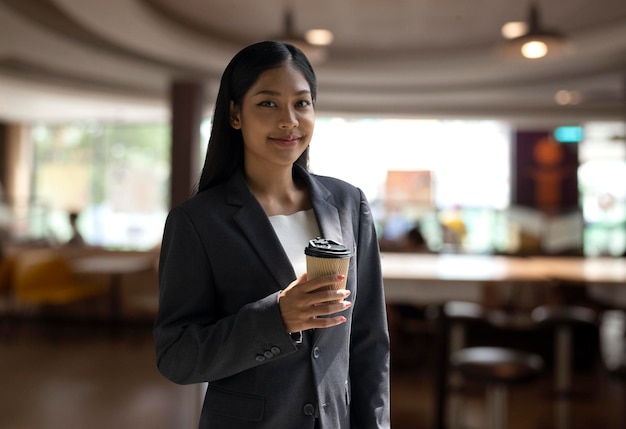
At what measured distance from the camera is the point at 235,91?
1.19 meters

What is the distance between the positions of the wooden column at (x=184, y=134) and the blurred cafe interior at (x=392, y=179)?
2cm

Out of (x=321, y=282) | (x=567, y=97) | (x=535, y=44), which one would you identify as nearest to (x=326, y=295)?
(x=321, y=282)

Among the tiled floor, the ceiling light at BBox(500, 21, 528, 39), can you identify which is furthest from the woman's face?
the ceiling light at BBox(500, 21, 528, 39)

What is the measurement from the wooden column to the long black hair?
586 centimetres

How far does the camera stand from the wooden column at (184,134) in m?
7.00

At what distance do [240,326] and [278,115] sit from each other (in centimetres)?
40

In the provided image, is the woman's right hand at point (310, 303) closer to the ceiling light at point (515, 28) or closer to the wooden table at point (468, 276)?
the wooden table at point (468, 276)

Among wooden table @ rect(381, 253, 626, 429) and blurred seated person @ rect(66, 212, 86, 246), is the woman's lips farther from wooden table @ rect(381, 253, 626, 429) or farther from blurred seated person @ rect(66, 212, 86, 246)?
blurred seated person @ rect(66, 212, 86, 246)

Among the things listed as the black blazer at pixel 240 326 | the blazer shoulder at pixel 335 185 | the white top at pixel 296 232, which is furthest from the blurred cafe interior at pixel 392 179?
the black blazer at pixel 240 326

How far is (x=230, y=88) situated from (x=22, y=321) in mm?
7114

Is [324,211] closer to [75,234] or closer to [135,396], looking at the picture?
[135,396]

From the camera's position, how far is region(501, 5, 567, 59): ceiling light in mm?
4148

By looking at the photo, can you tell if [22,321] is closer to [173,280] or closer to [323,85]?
[323,85]

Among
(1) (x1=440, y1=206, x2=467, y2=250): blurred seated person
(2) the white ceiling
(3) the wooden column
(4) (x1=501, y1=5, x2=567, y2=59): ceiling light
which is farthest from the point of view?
(1) (x1=440, y1=206, x2=467, y2=250): blurred seated person
